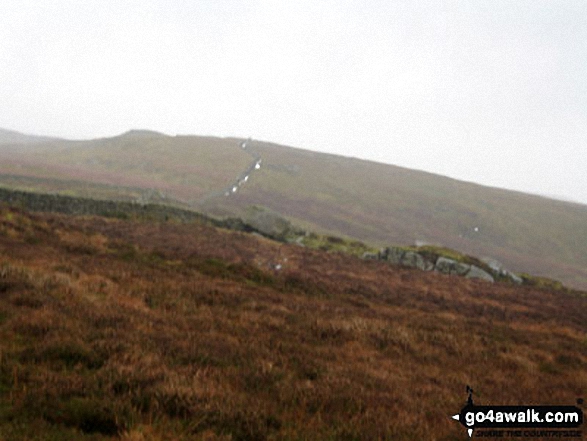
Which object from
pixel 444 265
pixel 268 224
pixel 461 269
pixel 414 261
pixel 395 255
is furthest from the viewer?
pixel 268 224

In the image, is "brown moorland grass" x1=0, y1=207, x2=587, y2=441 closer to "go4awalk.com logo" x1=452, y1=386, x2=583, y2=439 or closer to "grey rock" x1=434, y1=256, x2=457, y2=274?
"go4awalk.com logo" x1=452, y1=386, x2=583, y2=439

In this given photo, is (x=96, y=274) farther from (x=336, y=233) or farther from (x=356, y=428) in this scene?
(x=336, y=233)

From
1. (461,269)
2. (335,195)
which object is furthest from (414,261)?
(335,195)

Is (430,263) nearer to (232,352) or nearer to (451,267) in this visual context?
(451,267)

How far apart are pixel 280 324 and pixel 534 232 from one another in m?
102

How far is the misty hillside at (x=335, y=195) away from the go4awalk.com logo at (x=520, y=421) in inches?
1793

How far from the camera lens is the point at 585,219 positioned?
4464 inches

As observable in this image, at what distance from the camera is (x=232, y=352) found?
25.7 feet

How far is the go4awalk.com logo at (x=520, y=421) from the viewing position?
6.12 meters

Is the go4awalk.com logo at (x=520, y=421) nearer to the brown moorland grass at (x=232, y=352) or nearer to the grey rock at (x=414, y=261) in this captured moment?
the brown moorland grass at (x=232, y=352)

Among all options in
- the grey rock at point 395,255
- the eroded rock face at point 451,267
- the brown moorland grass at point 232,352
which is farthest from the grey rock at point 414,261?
the brown moorland grass at point 232,352

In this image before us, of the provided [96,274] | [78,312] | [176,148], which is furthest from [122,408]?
[176,148]

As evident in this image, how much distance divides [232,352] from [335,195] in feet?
305

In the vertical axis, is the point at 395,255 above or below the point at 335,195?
below
